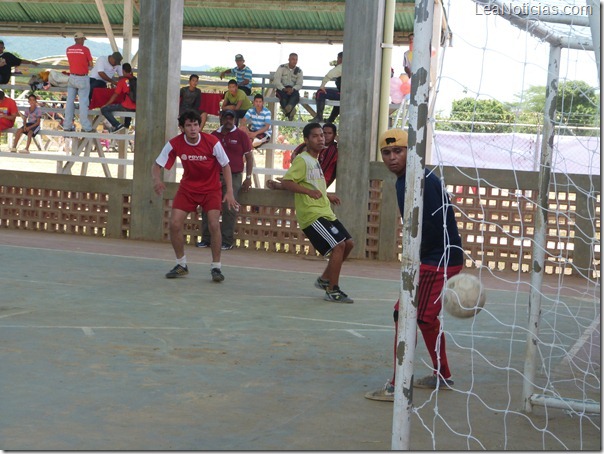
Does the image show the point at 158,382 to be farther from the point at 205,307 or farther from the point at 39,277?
the point at 39,277

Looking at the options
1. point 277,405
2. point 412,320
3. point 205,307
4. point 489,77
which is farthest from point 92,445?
point 205,307

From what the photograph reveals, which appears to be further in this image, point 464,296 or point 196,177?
point 196,177

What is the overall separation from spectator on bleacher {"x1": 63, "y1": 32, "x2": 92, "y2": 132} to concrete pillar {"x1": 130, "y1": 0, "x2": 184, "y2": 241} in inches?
94.8

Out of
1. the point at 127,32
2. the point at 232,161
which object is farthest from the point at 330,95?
the point at 127,32

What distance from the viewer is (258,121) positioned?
55.9 ft

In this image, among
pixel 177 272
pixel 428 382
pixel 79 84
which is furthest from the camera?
pixel 79 84

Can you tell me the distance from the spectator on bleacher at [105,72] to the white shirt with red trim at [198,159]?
7730mm

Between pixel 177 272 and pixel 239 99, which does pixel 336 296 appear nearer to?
pixel 177 272

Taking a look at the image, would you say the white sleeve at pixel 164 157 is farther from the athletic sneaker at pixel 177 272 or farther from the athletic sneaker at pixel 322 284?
the athletic sneaker at pixel 322 284

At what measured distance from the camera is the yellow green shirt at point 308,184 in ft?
32.5

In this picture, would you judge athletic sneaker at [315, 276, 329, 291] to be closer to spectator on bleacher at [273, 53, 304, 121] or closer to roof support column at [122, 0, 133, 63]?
spectator on bleacher at [273, 53, 304, 121]

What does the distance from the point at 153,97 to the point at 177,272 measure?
536 cm

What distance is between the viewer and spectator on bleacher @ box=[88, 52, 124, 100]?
18141mm

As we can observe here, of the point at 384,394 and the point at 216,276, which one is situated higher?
the point at 216,276
